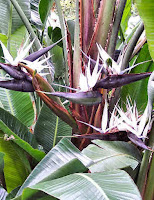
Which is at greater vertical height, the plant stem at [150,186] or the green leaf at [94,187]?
the green leaf at [94,187]

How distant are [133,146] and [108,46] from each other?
309 millimetres

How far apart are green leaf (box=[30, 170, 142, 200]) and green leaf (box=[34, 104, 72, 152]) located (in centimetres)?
36

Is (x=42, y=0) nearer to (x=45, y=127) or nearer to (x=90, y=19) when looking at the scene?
(x=90, y=19)

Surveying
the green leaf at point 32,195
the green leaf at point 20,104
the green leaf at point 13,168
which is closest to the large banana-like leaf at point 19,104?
the green leaf at point 20,104

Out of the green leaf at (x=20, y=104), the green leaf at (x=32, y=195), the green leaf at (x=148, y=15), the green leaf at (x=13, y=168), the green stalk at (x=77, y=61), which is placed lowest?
the green leaf at (x=13, y=168)

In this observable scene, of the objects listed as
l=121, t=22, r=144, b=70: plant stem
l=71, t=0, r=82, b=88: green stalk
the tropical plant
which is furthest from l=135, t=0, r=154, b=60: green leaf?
l=71, t=0, r=82, b=88: green stalk

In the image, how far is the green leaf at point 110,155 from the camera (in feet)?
1.88

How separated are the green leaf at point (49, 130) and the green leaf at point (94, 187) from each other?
0.36 metres

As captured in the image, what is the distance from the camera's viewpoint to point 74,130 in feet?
2.71

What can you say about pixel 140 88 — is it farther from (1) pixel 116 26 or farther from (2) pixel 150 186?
(2) pixel 150 186

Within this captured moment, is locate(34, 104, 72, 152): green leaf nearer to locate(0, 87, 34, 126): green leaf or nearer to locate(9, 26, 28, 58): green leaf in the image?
locate(0, 87, 34, 126): green leaf

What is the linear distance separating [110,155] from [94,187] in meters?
0.13

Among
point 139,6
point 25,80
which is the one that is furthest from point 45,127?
point 139,6

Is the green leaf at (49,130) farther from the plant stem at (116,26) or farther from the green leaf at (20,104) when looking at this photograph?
the plant stem at (116,26)
